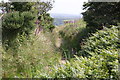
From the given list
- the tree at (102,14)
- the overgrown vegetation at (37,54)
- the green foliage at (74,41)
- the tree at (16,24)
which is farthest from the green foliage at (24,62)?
the tree at (102,14)

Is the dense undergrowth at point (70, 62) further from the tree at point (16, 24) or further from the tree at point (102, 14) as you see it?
the tree at point (102, 14)

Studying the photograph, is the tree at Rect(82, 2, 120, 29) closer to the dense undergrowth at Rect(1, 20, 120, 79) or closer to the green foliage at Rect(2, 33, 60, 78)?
the dense undergrowth at Rect(1, 20, 120, 79)

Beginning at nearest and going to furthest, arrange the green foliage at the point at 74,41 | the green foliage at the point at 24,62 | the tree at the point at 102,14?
the green foliage at the point at 24,62 < the tree at the point at 102,14 < the green foliage at the point at 74,41

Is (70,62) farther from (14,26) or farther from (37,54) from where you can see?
(14,26)

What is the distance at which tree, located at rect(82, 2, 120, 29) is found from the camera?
514 centimetres

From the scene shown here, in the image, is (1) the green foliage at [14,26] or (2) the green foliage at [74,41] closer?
(1) the green foliage at [14,26]

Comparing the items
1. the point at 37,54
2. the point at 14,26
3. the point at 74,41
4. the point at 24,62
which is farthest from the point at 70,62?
the point at 74,41

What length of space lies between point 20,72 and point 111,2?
4.26 meters

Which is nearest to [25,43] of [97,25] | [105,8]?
[97,25]

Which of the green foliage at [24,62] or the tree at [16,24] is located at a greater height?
the tree at [16,24]

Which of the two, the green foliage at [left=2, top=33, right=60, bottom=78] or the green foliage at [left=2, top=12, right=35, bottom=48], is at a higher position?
the green foliage at [left=2, top=12, right=35, bottom=48]

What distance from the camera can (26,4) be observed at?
13.3 ft

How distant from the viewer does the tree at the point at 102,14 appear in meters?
5.14

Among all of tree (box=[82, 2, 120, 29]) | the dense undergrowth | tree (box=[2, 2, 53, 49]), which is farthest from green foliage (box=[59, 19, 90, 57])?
tree (box=[2, 2, 53, 49])
